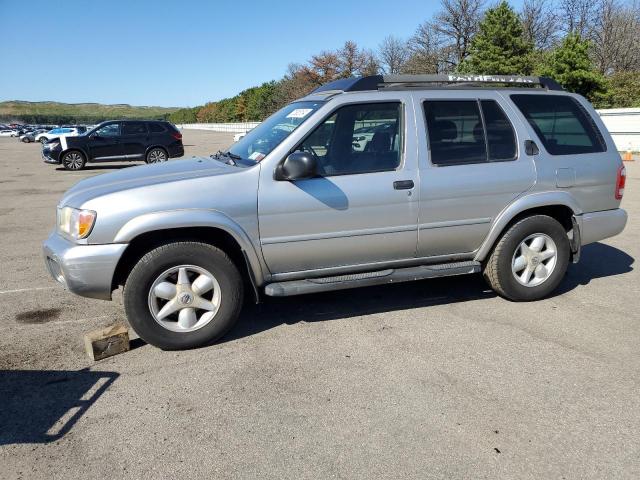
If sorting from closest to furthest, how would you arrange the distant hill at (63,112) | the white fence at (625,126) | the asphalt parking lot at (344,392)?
the asphalt parking lot at (344,392), the white fence at (625,126), the distant hill at (63,112)

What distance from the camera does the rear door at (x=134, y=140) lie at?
19266mm

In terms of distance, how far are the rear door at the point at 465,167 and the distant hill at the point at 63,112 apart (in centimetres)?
11660

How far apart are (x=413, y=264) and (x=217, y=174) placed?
1.84 meters

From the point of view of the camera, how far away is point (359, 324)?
4457mm

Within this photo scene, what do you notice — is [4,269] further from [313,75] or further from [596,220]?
[313,75]

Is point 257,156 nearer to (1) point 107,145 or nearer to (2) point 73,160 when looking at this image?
(1) point 107,145

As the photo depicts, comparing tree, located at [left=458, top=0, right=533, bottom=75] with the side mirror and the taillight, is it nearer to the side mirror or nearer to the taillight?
the taillight

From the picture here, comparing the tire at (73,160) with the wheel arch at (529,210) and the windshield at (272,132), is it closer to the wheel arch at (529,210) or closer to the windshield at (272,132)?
the windshield at (272,132)

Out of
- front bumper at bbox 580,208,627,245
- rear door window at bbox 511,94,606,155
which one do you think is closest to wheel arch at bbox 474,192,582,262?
front bumper at bbox 580,208,627,245

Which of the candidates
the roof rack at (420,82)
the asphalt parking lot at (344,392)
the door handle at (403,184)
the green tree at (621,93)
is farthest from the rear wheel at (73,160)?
the green tree at (621,93)

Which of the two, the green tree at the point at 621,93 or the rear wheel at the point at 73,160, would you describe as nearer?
the rear wheel at the point at 73,160

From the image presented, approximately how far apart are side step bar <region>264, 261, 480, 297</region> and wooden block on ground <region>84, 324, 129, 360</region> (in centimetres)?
112

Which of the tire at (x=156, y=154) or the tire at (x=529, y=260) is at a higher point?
the tire at (x=156, y=154)

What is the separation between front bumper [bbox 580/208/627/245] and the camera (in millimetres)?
5020
